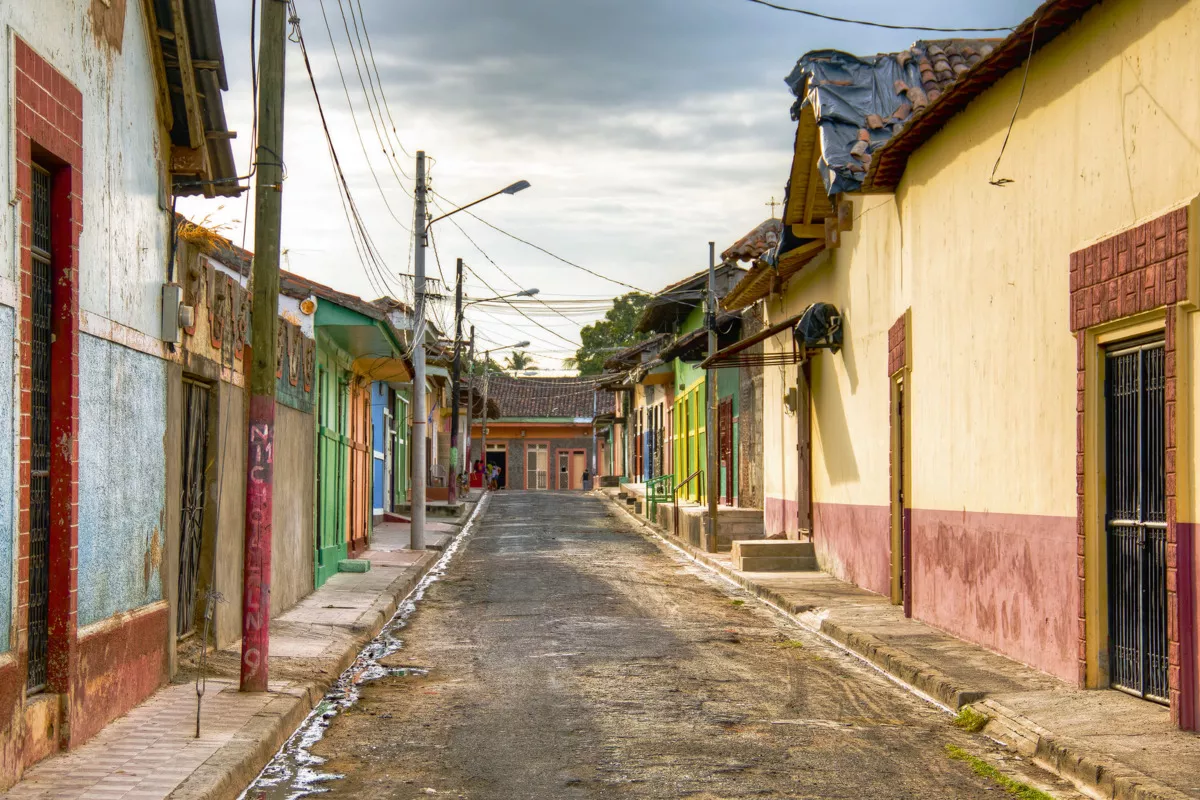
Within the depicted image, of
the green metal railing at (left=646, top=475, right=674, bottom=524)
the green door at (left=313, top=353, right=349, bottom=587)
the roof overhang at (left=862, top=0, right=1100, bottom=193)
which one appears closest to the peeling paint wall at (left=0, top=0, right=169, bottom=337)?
the roof overhang at (left=862, top=0, right=1100, bottom=193)

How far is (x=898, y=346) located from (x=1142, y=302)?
20.1 feet

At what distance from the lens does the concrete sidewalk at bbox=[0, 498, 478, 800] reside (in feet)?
21.2

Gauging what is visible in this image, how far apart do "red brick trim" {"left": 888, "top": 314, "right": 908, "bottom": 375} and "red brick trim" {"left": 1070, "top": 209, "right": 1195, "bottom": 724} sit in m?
4.70

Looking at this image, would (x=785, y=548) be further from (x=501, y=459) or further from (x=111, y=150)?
(x=501, y=459)

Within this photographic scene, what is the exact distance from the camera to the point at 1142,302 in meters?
8.37

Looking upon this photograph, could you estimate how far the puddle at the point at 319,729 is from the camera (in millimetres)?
6934

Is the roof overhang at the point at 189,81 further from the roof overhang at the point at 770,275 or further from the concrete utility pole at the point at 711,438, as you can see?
the concrete utility pole at the point at 711,438

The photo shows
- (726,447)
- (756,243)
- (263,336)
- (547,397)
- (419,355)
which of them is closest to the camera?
(263,336)

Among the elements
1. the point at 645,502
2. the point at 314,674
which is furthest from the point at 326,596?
the point at 645,502

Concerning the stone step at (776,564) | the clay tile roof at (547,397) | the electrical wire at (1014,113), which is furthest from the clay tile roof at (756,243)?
the clay tile roof at (547,397)

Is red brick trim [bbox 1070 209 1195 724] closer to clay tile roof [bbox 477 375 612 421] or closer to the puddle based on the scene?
the puddle

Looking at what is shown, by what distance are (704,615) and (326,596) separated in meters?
4.40

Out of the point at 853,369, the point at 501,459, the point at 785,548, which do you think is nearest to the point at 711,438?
the point at 785,548

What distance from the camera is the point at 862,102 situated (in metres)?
17.0
